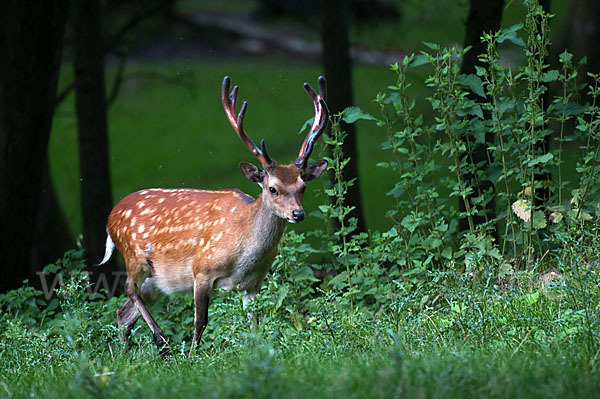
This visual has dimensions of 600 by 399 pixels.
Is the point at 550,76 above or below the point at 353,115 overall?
above

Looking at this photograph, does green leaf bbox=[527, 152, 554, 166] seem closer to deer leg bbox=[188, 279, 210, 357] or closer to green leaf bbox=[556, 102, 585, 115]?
green leaf bbox=[556, 102, 585, 115]

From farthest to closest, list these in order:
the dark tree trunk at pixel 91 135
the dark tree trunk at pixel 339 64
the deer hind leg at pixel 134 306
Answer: the dark tree trunk at pixel 91 135 → the dark tree trunk at pixel 339 64 → the deer hind leg at pixel 134 306

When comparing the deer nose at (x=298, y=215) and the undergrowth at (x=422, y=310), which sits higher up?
the deer nose at (x=298, y=215)

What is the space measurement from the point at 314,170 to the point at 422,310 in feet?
3.87

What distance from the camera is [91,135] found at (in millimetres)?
8672

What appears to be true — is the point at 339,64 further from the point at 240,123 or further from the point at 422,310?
the point at 422,310

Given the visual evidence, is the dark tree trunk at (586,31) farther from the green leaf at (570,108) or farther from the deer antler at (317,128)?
the deer antler at (317,128)

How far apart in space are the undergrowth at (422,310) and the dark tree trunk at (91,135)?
144 cm

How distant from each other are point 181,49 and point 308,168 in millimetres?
17237

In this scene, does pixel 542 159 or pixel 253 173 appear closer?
pixel 542 159

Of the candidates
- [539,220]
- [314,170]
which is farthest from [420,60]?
[539,220]

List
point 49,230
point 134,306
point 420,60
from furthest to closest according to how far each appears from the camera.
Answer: point 49,230
point 134,306
point 420,60

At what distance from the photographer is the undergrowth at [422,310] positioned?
3838 millimetres

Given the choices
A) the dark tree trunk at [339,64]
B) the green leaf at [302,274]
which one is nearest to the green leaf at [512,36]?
the green leaf at [302,274]
